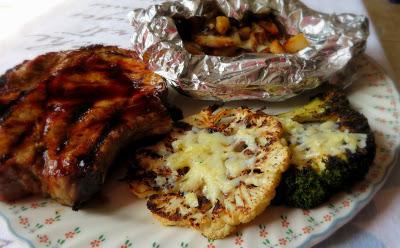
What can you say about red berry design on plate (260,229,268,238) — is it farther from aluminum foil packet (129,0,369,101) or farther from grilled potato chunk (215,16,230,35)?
grilled potato chunk (215,16,230,35)

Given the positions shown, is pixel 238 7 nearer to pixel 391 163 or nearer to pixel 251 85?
pixel 251 85

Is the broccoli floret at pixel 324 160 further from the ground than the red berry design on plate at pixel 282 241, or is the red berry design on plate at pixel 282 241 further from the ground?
the broccoli floret at pixel 324 160

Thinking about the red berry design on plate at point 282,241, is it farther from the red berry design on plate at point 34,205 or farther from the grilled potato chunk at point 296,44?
the grilled potato chunk at point 296,44

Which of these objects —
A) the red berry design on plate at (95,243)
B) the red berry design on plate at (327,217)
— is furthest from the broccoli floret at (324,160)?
the red berry design on plate at (95,243)

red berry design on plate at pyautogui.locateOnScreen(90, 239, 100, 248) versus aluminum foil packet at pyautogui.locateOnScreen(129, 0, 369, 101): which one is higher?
aluminum foil packet at pyautogui.locateOnScreen(129, 0, 369, 101)

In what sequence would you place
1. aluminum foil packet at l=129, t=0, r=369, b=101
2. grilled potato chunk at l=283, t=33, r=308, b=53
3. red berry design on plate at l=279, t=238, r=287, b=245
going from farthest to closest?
grilled potato chunk at l=283, t=33, r=308, b=53 < aluminum foil packet at l=129, t=0, r=369, b=101 < red berry design on plate at l=279, t=238, r=287, b=245

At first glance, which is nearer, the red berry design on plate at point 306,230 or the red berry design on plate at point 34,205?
the red berry design on plate at point 306,230

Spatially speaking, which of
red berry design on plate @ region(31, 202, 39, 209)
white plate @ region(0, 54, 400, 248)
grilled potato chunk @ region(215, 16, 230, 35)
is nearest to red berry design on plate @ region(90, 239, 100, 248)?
white plate @ region(0, 54, 400, 248)
